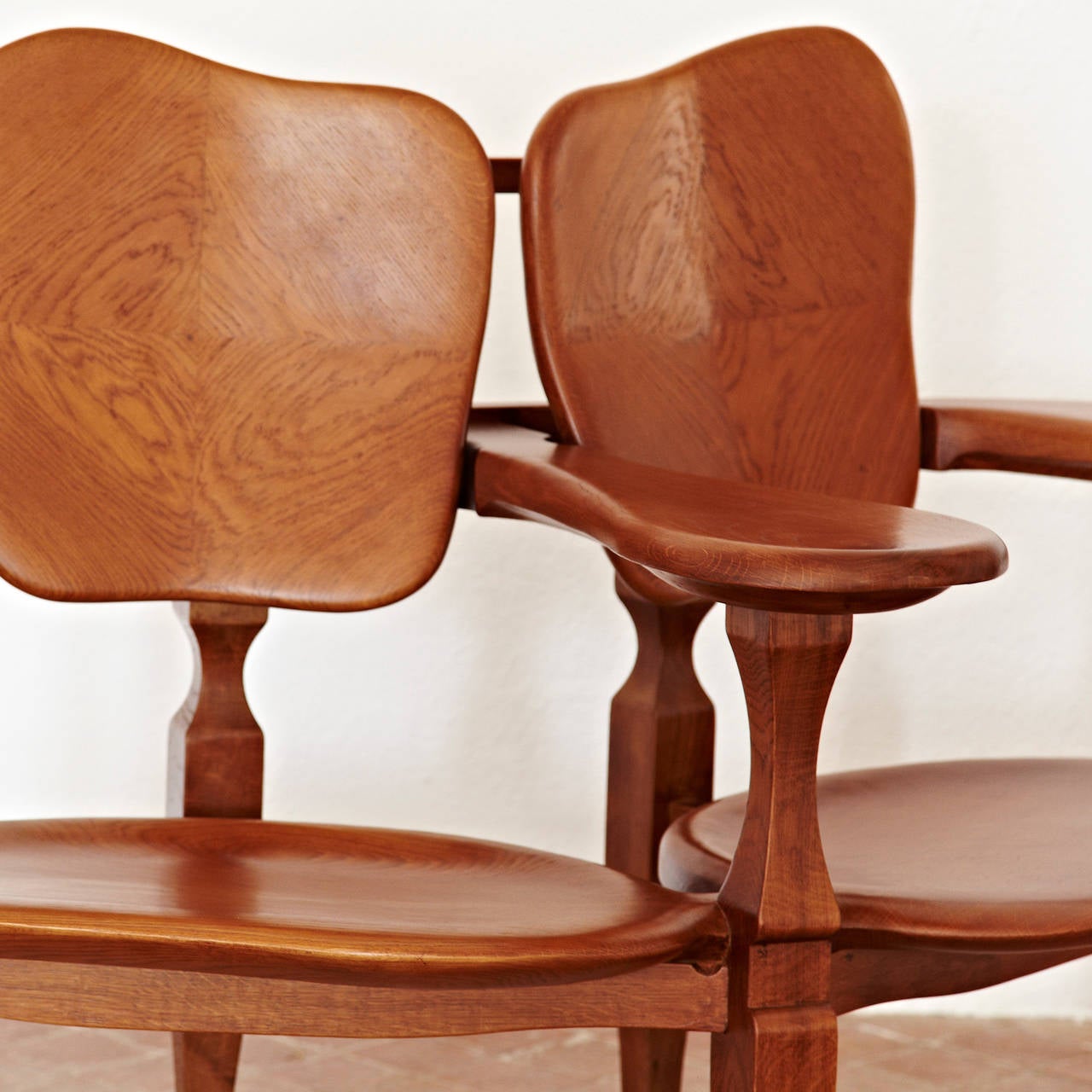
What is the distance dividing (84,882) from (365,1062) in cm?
87

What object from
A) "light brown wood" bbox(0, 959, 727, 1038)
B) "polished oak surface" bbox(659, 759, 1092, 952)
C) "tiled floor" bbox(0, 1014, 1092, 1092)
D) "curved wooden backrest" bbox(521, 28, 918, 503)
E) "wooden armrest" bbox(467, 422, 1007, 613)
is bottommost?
"tiled floor" bbox(0, 1014, 1092, 1092)

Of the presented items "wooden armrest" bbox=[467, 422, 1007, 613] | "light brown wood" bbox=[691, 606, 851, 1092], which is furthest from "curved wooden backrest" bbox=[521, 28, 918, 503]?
"light brown wood" bbox=[691, 606, 851, 1092]

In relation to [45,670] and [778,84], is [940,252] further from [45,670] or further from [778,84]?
[45,670]

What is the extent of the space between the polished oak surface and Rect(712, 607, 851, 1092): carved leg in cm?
5

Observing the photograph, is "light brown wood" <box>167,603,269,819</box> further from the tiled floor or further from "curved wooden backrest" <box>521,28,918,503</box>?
the tiled floor

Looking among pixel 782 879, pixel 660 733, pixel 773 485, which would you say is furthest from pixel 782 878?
pixel 773 485

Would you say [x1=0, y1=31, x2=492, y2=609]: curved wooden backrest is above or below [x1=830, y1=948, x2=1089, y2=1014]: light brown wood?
above

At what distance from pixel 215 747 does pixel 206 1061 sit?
256 mm

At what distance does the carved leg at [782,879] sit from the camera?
84 cm

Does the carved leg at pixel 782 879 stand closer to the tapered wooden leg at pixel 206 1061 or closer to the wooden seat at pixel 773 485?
the wooden seat at pixel 773 485

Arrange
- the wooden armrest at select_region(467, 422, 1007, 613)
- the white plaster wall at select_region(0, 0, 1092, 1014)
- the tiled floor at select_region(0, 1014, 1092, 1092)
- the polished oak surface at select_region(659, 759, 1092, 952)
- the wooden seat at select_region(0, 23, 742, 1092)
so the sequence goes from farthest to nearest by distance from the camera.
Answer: the white plaster wall at select_region(0, 0, 1092, 1014) < the tiled floor at select_region(0, 1014, 1092, 1092) < the wooden seat at select_region(0, 23, 742, 1092) < the polished oak surface at select_region(659, 759, 1092, 952) < the wooden armrest at select_region(467, 422, 1007, 613)

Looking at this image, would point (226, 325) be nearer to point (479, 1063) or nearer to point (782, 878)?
point (782, 878)

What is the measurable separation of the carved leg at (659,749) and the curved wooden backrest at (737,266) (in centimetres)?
13

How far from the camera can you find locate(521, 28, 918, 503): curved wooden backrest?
4.26ft
